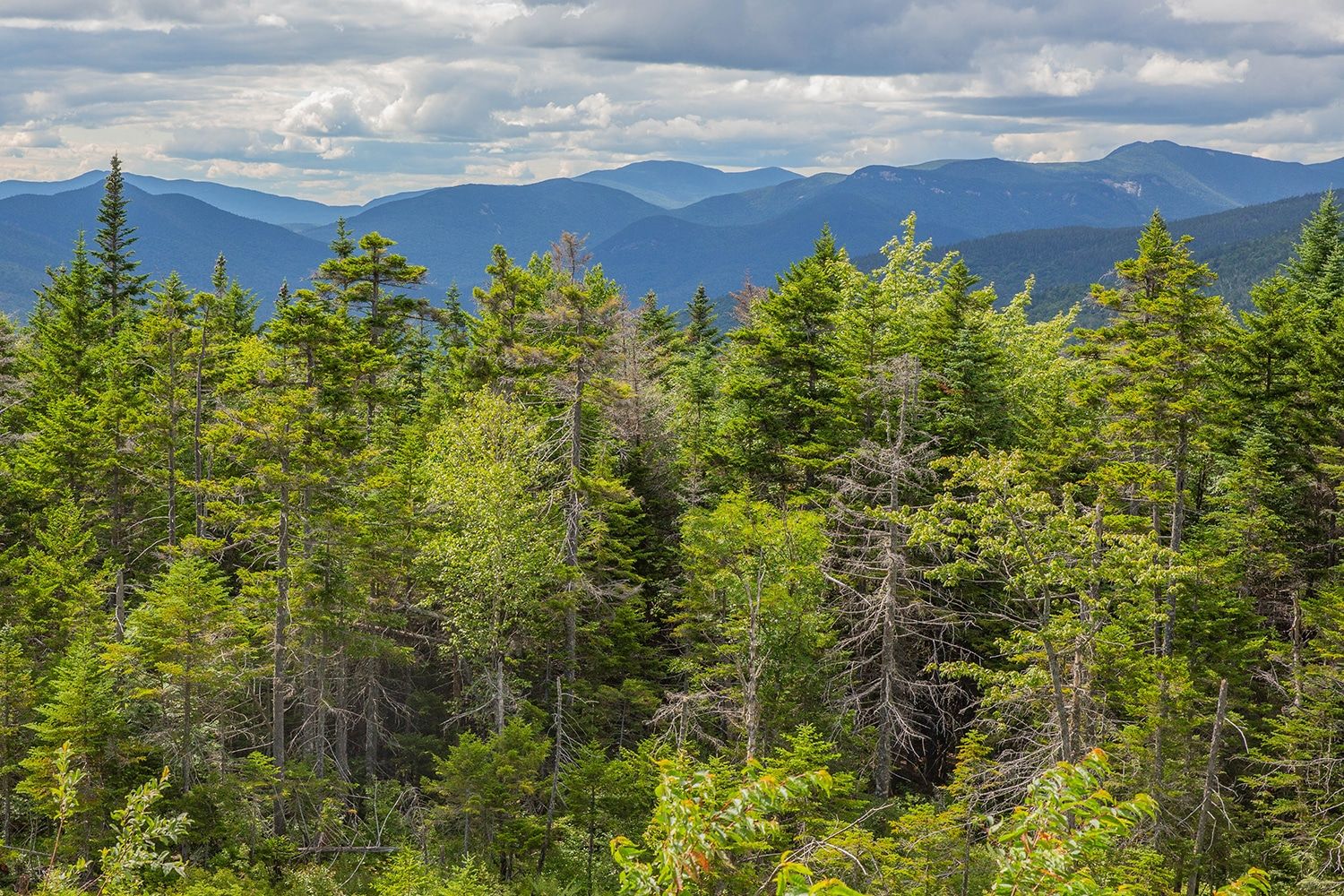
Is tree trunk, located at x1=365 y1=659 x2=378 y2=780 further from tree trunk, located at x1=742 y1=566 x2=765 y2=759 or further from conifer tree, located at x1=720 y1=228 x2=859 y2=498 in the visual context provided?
conifer tree, located at x1=720 y1=228 x2=859 y2=498

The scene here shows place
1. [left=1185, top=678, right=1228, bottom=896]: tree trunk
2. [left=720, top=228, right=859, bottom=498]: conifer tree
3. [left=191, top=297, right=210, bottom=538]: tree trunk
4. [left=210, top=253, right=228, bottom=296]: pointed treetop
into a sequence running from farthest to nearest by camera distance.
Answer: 1. [left=210, top=253, right=228, bottom=296]: pointed treetop
2. [left=720, top=228, right=859, bottom=498]: conifer tree
3. [left=191, top=297, right=210, bottom=538]: tree trunk
4. [left=1185, top=678, right=1228, bottom=896]: tree trunk

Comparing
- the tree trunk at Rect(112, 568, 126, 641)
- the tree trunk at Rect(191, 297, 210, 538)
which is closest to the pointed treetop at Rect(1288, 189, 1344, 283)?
the tree trunk at Rect(191, 297, 210, 538)

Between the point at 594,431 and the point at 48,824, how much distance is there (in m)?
19.1

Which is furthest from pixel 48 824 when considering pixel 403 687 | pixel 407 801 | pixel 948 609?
pixel 948 609

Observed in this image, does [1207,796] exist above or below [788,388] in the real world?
below

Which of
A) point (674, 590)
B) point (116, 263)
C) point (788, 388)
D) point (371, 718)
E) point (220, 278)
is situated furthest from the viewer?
point (220, 278)

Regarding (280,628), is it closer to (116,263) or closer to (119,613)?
(119,613)

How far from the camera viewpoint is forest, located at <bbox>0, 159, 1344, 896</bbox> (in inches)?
811

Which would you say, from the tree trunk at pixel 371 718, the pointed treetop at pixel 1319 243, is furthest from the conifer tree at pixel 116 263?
the pointed treetop at pixel 1319 243

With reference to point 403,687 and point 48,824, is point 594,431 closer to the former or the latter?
point 403,687

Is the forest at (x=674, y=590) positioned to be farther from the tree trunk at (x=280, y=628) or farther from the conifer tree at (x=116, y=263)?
the conifer tree at (x=116, y=263)

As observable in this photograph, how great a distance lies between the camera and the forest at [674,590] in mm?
20594

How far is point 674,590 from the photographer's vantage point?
1194 inches

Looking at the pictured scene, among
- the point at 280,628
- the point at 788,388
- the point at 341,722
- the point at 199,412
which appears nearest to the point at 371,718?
the point at 341,722
